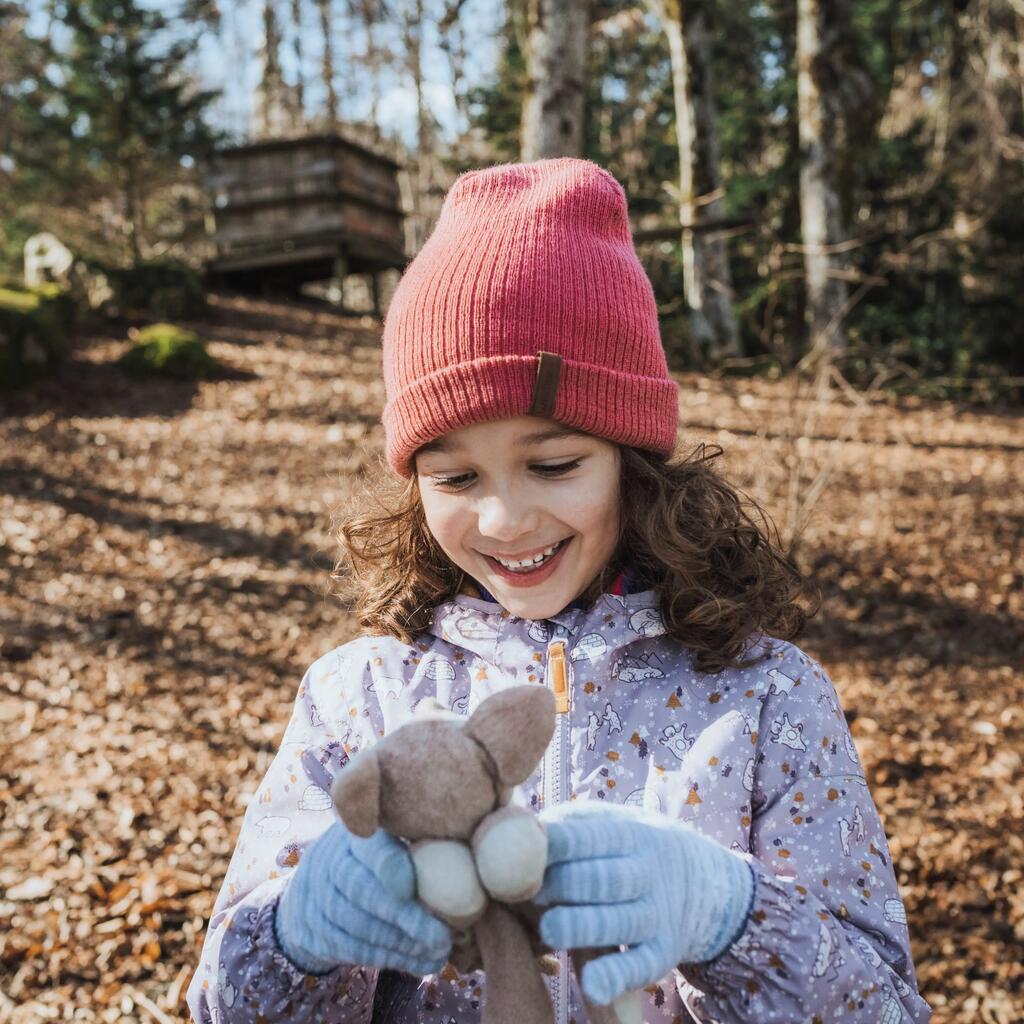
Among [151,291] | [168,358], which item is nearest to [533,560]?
[168,358]

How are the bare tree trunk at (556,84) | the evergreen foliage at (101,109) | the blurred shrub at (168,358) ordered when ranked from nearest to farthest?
the bare tree trunk at (556,84) < the blurred shrub at (168,358) < the evergreen foliage at (101,109)

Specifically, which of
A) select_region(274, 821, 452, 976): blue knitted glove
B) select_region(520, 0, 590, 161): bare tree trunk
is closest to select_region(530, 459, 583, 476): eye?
select_region(274, 821, 452, 976): blue knitted glove

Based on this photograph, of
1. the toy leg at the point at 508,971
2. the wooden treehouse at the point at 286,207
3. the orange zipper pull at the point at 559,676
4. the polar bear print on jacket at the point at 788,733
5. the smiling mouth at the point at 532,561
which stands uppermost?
the wooden treehouse at the point at 286,207

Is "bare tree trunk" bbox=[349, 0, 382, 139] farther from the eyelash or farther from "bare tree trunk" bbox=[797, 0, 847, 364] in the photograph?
the eyelash

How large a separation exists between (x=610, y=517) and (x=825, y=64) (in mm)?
9177

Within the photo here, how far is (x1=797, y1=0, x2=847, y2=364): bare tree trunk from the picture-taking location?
9.22 metres

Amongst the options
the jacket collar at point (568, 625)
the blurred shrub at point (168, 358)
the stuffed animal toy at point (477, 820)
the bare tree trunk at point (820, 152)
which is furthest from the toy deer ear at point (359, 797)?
the blurred shrub at point (168, 358)

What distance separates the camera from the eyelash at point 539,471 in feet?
5.43

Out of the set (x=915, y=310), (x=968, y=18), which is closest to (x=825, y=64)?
(x=915, y=310)

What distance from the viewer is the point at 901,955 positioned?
153 cm

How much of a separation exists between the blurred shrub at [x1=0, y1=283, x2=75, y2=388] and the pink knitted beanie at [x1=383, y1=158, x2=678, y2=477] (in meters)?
8.68

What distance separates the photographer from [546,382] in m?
1.60

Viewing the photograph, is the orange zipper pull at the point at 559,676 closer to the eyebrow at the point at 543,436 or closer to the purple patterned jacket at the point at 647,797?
the purple patterned jacket at the point at 647,797

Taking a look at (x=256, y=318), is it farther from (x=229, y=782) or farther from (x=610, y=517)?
(x=610, y=517)
